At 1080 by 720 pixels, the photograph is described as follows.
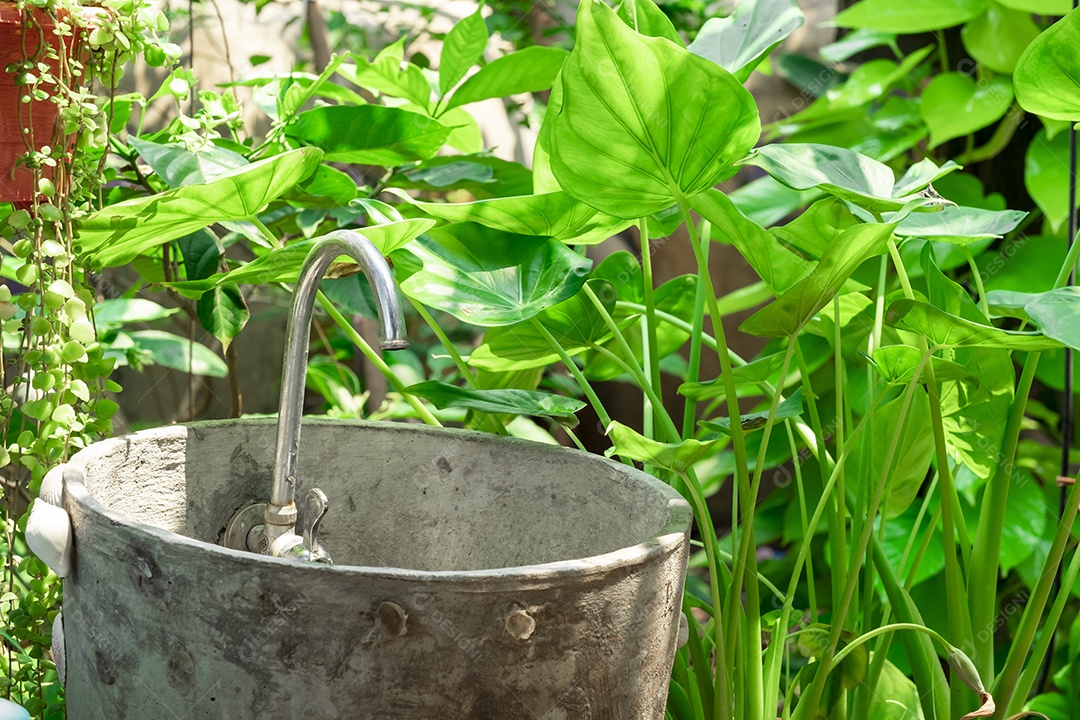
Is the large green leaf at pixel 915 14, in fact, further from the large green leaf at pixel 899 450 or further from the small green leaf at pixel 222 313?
the small green leaf at pixel 222 313

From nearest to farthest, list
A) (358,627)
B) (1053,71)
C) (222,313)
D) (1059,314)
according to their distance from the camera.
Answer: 1. (358,627)
2. (1059,314)
3. (1053,71)
4. (222,313)

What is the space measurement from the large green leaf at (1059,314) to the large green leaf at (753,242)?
0.16 metres

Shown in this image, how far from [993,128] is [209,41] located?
5.45 ft

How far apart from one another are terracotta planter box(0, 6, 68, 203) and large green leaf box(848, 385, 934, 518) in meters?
0.76

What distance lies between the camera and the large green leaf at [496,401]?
0.79 metres

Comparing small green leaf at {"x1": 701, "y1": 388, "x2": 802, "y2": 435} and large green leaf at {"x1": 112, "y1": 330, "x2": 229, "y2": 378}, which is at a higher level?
small green leaf at {"x1": 701, "y1": 388, "x2": 802, "y2": 435}

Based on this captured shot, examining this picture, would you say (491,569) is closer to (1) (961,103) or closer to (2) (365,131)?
(2) (365,131)

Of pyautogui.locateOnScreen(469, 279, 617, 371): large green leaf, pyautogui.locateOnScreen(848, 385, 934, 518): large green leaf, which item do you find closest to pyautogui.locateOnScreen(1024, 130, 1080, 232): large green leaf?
pyautogui.locateOnScreen(848, 385, 934, 518): large green leaf

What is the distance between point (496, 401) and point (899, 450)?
0.38 metres

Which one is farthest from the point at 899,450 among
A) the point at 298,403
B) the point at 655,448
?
the point at 298,403

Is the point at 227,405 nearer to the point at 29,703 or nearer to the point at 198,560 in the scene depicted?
the point at 29,703

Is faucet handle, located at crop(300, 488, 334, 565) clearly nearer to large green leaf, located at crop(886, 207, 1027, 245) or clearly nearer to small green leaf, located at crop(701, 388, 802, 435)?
small green leaf, located at crop(701, 388, 802, 435)

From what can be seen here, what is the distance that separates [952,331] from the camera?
714 millimetres

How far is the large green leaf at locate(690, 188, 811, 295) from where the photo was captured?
2.22 ft
